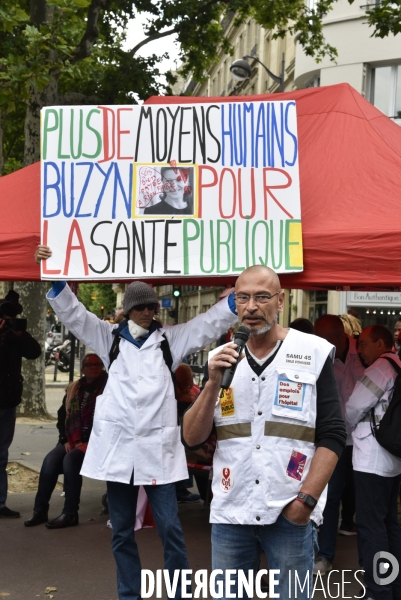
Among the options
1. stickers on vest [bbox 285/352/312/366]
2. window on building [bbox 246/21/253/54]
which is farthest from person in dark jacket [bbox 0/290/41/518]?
window on building [bbox 246/21/253/54]

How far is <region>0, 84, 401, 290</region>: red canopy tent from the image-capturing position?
5602mm

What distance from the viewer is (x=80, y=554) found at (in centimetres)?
655

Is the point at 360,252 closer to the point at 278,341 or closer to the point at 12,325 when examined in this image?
the point at 278,341

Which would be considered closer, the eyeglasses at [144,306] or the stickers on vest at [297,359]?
the stickers on vest at [297,359]

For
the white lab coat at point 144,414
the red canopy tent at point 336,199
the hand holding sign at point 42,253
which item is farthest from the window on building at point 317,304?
the white lab coat at point 144,414

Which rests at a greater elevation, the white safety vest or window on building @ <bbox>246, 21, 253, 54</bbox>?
window on building @ <bbox>246, 21, 253, 54</bbox>

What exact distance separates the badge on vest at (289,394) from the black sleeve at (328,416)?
0.12 metres

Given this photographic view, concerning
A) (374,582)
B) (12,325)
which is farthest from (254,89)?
(374,582)

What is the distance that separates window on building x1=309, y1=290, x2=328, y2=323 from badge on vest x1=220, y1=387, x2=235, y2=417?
2293cm

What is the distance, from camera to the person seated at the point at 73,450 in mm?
7410

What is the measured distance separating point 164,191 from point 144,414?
1637 millimetres

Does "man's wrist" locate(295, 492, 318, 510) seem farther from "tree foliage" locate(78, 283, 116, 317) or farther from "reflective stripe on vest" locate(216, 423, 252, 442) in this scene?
"tree foliage" locate(78, 283, 116, 317)

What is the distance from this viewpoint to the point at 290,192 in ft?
19.1

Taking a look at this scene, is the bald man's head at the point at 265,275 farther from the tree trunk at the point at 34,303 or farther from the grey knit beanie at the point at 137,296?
the tree trunk at the point at 34,303
